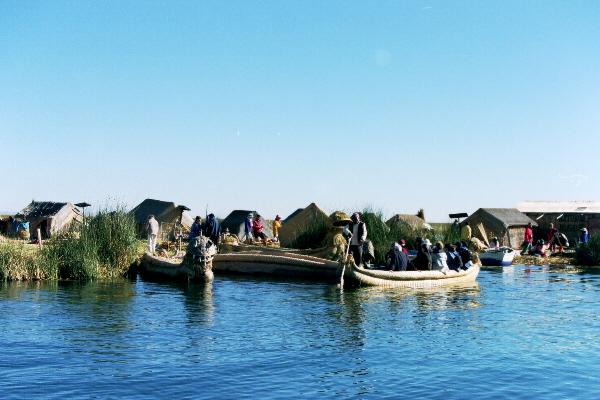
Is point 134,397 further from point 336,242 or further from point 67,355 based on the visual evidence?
point 336,242

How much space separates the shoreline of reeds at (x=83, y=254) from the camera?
26344mm

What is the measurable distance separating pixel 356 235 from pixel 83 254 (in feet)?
31.9

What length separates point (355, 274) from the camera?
25094 mm

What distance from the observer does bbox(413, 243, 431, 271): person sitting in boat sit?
27.3 m

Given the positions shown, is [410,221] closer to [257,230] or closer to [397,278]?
[257,230]

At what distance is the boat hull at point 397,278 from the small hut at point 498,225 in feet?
70.9

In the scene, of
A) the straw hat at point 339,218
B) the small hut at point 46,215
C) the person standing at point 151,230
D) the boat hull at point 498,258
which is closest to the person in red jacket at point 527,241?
the boat hull at point 498,258

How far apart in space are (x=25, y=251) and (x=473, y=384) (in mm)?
19647

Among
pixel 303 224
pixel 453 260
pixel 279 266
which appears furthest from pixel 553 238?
pixel 279 266

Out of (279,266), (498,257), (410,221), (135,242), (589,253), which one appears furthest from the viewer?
(410,221)

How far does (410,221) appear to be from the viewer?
4666 centimetres

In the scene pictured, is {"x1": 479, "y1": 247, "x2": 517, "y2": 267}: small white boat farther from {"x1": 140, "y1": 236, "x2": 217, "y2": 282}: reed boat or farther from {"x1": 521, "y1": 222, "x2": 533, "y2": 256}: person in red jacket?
{"x1": 140, "y1": 236, "x2": 217, "y2": 282}: reed boat

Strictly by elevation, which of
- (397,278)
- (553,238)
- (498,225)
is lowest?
(397,278)

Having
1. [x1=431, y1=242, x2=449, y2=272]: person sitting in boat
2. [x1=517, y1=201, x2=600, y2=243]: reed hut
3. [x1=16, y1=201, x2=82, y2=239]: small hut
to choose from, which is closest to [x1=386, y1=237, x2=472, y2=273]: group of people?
[x1=431, y1=242, x2=449, y2=272]: person sitting in boat
